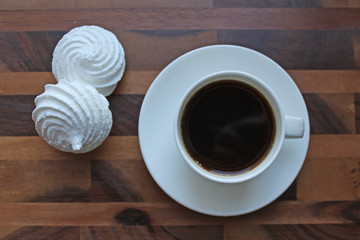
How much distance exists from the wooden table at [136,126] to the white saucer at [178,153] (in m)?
0.08

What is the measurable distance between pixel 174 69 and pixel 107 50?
145mm

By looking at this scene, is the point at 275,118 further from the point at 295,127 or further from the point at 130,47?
the point at 130,47

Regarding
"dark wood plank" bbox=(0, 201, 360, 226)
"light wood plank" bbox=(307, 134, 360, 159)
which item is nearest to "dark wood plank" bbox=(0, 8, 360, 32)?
"light wood plank" bbox=(307, 134, 360, 159)

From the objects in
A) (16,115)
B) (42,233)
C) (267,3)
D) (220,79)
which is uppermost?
(267,3)

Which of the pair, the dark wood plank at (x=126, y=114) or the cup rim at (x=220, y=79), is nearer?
the cup rim at (x=220, y=79)

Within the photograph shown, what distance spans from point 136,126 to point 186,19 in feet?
0.76

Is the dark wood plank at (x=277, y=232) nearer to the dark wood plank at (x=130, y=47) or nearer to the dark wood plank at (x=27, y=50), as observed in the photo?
the dark wood plank at (x=130, y=47)

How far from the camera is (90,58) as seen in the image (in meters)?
0.69

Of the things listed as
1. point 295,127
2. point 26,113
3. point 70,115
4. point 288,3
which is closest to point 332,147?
point 295,127

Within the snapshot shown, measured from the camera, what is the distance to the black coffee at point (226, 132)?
0.67 meters

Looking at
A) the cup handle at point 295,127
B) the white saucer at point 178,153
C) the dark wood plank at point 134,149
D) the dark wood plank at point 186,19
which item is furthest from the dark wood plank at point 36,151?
the cup handle at point 295,127

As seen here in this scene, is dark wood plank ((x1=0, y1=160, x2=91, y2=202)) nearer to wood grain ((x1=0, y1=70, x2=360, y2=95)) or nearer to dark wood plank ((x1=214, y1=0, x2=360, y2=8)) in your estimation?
wood grain ((x1=0, y1=70, x2=360, y2=95))

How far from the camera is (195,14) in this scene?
74 cm

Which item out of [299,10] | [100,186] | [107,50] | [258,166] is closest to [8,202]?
[100,186]
